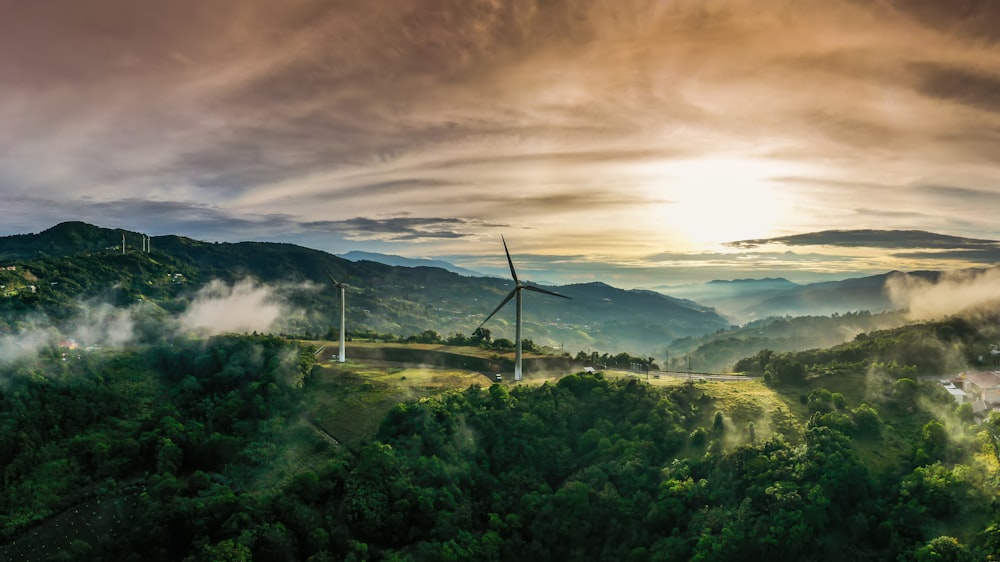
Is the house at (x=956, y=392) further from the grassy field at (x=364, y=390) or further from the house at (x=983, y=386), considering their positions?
the grassy field at (x=364, y=390)

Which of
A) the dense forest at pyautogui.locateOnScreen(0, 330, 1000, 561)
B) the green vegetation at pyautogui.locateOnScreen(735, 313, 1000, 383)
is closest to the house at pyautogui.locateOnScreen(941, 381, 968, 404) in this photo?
the green vegetation at pyautogui.locateOnScreen(735, 313, 1000, 383)

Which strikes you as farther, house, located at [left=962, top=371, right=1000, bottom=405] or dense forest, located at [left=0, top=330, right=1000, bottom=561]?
house, located at [left=962, top=371, right=1000, bottom=405]

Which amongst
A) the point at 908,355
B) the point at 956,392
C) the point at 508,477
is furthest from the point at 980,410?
the point at 508,477

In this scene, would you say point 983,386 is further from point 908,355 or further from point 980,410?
point 908,355

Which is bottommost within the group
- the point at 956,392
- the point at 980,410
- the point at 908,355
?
the point at 980,410

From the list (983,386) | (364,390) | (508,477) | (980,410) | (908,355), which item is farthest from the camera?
(364,390)

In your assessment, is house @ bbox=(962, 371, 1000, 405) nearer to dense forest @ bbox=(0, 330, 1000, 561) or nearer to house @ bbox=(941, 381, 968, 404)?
house @ bbox=(941, 381, 968, 404)

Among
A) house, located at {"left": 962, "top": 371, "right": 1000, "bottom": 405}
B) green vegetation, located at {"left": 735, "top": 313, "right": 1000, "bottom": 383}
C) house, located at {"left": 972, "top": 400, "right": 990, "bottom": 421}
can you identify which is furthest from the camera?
green vegetation, located at {"left": 735, "top": 313, "right": 1000, "bottom": 383}

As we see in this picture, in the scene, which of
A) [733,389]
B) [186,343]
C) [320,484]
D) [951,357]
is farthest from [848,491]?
[186,343]

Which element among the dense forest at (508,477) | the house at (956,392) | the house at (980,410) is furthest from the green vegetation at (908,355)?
the house at (980,410)
